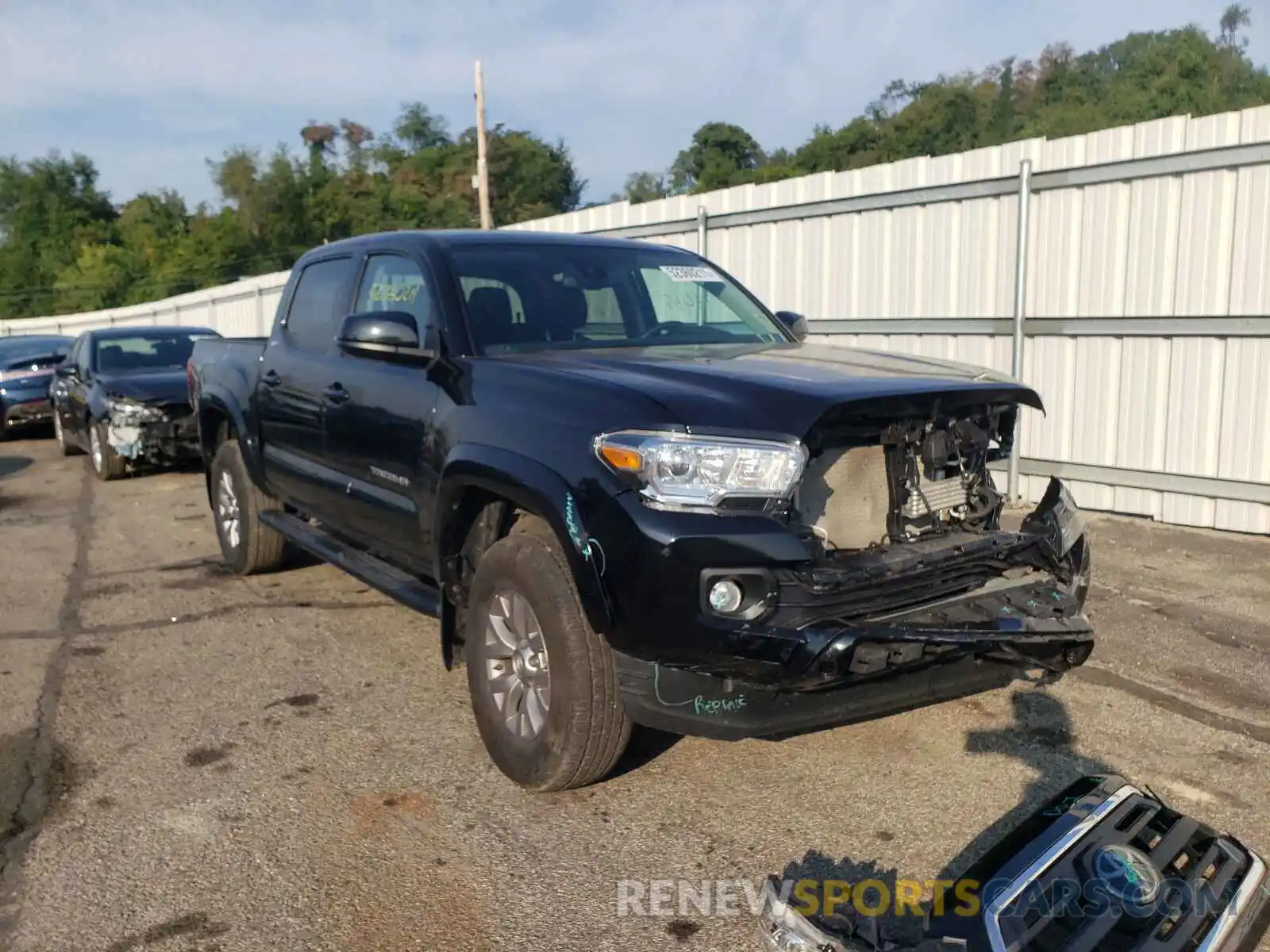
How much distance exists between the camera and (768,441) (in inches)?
126

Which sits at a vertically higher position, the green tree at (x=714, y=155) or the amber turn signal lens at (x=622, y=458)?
the green tree at (x=714, y=155)

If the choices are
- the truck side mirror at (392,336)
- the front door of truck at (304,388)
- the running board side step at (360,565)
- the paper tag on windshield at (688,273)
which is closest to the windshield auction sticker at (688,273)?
the paper tag on windshield at (688,273)

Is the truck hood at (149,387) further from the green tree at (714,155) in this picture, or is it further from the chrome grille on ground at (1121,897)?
the green tree at (714,155)

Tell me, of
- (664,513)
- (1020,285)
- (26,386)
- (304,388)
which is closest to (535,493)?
(664,513)

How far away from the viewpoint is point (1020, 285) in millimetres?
8281

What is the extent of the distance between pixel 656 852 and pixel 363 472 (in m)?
2.17

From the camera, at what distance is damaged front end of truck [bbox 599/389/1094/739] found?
3.09 metres

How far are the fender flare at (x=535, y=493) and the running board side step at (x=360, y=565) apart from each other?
54cm

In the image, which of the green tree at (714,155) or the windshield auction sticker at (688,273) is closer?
the windshield auction sticker at (688,273)

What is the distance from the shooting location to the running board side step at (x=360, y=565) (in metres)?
4.50

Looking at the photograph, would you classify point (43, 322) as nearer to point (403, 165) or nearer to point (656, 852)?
point (403, 165)

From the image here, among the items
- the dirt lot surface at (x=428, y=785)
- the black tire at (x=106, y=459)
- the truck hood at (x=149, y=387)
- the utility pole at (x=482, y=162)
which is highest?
the utility pole at (x=482, y=162)

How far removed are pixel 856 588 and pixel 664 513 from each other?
1.93ft

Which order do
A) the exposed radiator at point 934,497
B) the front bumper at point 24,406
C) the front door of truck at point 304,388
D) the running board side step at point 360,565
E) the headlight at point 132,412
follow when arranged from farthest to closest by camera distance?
the front bumper at point 24,406 → the headlight at point 132,412 → the front door of truck at point 304,388 → the running board side step at point 360,565 → the exposed radiator at point 934,497
